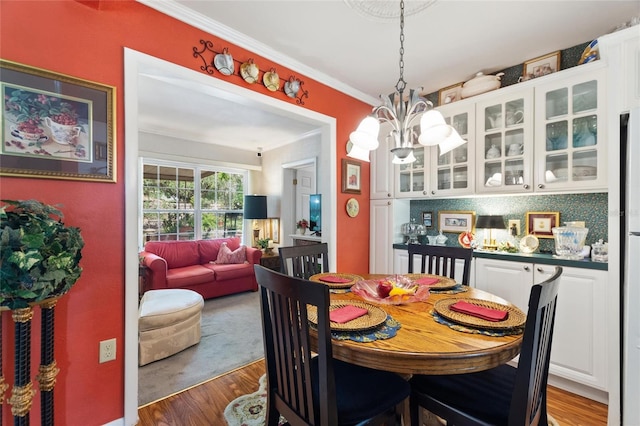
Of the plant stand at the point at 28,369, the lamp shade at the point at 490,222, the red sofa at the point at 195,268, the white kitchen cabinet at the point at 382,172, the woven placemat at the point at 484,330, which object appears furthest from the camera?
the red sofa at the point at 195,268

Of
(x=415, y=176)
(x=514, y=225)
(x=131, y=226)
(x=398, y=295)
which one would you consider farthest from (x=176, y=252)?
(x=514, y=225)

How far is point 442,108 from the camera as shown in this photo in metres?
2.75

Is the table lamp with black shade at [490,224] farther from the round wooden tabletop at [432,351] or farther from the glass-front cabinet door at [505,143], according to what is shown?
the round wooden tabletop at [432,351]

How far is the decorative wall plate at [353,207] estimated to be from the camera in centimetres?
307

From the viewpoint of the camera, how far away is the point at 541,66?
2.39 metres

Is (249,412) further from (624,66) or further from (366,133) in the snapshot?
(624,66)

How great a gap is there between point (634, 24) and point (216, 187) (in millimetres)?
5203

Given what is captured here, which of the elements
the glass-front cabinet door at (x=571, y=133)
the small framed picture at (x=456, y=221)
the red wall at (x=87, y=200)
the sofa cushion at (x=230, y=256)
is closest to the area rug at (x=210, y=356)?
the red wall at (x=87, y=200)

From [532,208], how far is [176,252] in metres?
4.46

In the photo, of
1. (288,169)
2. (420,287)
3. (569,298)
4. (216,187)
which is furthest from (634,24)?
(216,187)

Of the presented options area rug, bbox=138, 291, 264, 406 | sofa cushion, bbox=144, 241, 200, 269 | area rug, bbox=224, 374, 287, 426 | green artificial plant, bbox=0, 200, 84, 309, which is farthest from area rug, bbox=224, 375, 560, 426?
sofa cushion, bbox=144, 241, 200, 269

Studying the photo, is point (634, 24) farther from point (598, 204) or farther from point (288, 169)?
point (288, 169)

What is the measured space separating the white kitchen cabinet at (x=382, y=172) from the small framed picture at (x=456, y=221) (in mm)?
598

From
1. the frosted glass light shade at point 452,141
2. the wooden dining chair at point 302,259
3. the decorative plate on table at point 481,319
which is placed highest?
the frosted glass light shade at point 452,141
